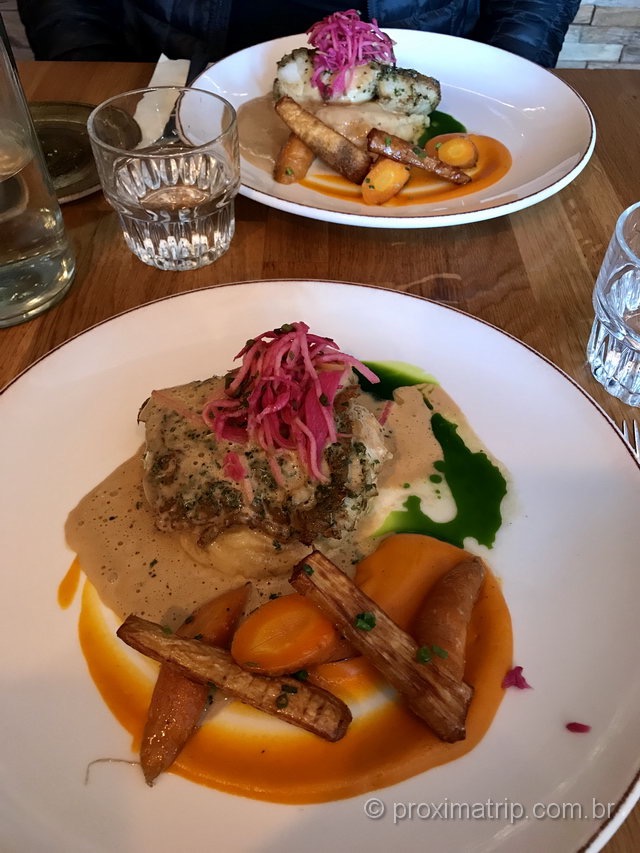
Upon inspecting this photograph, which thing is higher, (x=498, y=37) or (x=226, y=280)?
(x=498, y=37)

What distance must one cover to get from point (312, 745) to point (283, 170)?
1.87 m

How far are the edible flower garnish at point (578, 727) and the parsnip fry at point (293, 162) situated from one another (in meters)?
1.90

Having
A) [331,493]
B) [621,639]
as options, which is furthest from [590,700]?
[331,493]

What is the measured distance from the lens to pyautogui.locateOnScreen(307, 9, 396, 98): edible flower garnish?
2.50 metres

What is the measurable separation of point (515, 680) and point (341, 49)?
232 centimetres

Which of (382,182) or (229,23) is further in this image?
(229,23)

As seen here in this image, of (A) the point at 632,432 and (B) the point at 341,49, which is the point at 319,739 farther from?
(B) the point at 341,49

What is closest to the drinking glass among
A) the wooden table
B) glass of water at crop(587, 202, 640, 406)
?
the wooden table

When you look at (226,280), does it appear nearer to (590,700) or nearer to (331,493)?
(331,493)

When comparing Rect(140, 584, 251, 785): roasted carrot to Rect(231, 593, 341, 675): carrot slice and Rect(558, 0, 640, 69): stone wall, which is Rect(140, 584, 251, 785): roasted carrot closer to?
Rect(231, 593, 341, 675): carrot slice

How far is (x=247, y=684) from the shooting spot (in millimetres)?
1119

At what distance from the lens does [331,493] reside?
141cm

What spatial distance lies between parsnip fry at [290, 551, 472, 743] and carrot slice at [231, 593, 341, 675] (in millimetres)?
42

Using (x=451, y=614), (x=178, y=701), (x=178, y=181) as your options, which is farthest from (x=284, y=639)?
(x=178, y=181)
